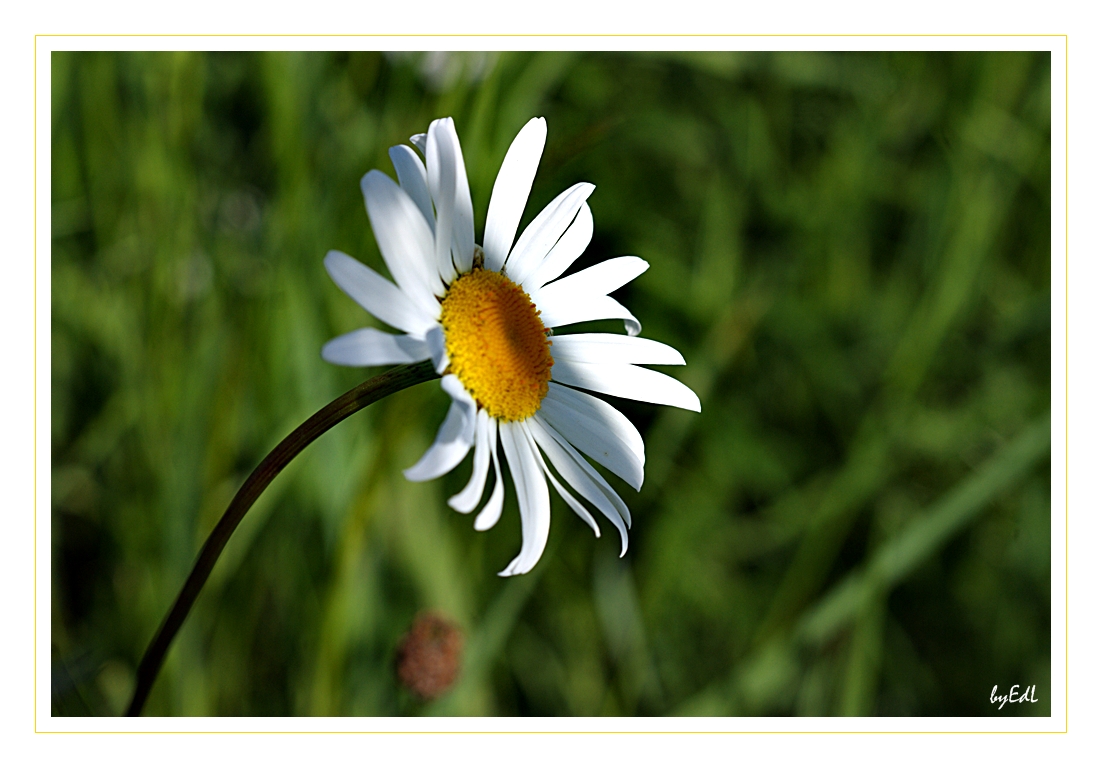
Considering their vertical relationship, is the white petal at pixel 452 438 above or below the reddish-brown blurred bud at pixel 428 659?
above

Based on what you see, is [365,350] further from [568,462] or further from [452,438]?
[568,462]

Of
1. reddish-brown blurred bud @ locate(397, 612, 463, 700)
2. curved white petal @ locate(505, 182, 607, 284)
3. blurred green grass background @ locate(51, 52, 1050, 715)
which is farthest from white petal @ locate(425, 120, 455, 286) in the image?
reddish-brown blurred bud @ locate(397, 612, 463, 700)

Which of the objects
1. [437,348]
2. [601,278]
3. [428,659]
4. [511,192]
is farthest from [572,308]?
[428,659]
